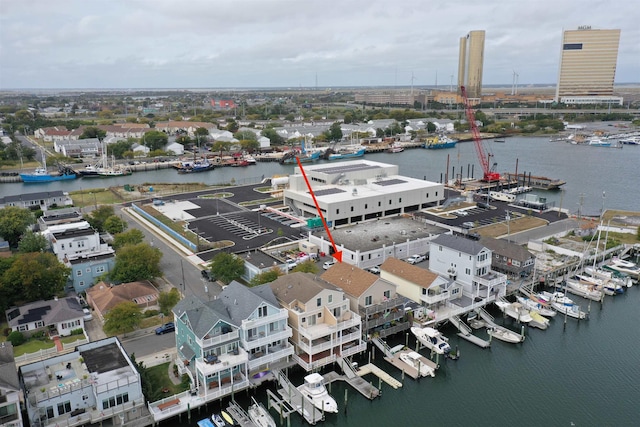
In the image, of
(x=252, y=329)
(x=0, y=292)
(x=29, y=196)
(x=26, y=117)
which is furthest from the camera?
(x=26, y=117)

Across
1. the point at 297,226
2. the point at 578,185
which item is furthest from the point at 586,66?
the point at 297,226

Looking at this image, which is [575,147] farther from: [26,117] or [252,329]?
[26,117]

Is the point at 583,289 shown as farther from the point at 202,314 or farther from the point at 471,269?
the point at 202,314

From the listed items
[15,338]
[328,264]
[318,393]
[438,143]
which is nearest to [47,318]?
[15,338]

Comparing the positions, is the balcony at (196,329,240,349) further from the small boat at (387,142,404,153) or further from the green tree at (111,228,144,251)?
the small boat at (387,142,404,153)

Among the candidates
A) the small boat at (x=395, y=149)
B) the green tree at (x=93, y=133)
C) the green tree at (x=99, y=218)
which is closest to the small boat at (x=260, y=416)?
the green tree at (x=99, y=218)

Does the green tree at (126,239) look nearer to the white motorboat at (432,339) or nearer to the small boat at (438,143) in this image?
the white motorboat at (432,339)
